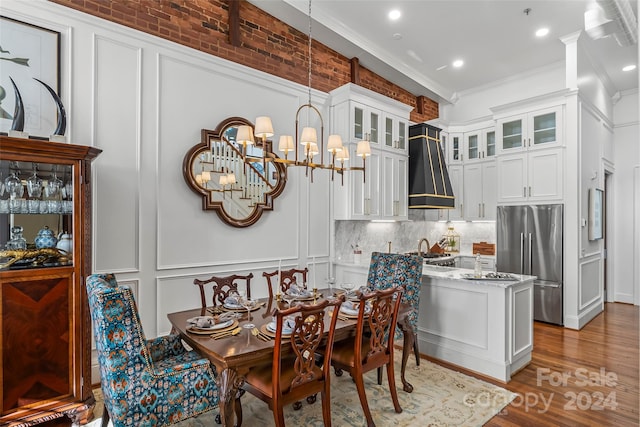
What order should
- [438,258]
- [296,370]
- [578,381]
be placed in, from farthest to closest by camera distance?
1. [438,258]
2. [578,381]
3. [296,370]

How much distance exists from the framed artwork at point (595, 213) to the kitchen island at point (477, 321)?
2706 mm

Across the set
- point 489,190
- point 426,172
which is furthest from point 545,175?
point 426,172

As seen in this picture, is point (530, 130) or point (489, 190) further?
point (489, 190)

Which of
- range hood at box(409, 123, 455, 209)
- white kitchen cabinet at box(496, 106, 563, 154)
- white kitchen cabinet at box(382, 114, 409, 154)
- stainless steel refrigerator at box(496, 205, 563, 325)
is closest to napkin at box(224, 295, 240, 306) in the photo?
white kitchen cabinet at box(382, 114, 409, 154)

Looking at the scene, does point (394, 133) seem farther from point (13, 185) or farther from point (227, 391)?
point (13, 185)

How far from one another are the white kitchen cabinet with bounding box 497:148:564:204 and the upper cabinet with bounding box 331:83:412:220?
1.59 metres

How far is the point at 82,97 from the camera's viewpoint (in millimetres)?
2928

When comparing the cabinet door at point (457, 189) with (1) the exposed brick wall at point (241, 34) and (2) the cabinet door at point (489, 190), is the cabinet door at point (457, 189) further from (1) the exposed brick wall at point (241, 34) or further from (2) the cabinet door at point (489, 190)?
(1) the exposed brick wall at point (241, 34)

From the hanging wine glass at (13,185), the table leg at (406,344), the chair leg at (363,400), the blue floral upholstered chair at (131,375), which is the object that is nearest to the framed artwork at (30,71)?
the hanging wine glass at (13,185)

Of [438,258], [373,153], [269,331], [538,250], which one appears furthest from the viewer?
[438,258]

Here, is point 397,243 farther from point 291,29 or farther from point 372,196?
point 291,29

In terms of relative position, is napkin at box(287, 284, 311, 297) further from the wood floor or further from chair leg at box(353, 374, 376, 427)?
the wood floor

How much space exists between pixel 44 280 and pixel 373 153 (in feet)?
12.8

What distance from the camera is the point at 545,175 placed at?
199 inches
